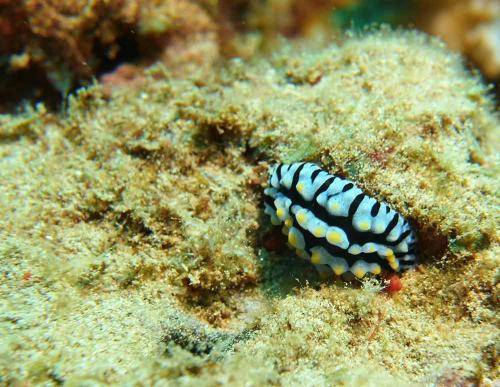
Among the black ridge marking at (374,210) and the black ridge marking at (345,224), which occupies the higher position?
the black ridge marking at (374,210)

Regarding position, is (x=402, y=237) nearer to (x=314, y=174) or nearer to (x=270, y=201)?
(x=314, y=174)

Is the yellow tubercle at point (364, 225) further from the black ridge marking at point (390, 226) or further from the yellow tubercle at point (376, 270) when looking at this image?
the yellow tubercle at point (376, 270)

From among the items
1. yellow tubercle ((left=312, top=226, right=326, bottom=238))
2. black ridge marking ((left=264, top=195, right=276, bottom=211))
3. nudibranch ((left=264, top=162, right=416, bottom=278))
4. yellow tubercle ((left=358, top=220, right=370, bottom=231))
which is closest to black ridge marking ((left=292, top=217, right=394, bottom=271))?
nudibranch ((left=264, top=162, right=416, bottom=278))

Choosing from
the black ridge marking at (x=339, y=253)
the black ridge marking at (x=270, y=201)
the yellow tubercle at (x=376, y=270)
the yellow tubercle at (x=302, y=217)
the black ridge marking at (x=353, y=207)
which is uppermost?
the black ridge marking at (x=353, y=207)

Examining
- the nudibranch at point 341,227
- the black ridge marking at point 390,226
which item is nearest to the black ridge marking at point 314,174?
the nudibranch at point 341,227

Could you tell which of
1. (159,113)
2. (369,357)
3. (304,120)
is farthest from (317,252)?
(159,113)

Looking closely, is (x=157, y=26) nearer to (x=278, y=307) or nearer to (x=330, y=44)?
(x=330, y=44)
